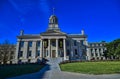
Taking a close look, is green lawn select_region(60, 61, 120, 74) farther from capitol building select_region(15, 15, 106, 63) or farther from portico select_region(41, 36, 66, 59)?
capitol building select_region(15, 15, 106, 63)

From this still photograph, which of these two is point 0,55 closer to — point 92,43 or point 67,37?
point 67,37

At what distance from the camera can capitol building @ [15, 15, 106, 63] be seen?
2087 inches

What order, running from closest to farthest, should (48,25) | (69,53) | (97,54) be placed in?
(69,53) < (48,25) < (97,54)

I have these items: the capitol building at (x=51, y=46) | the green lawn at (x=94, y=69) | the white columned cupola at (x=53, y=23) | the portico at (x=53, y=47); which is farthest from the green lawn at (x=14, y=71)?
the white columned cupola at (x=53, y=23)

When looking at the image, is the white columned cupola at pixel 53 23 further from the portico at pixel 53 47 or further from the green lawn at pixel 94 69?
the green lawn at pixel 94 69

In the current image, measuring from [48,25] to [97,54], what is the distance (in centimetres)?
3905

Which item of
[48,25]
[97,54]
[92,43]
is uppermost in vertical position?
[48,25]

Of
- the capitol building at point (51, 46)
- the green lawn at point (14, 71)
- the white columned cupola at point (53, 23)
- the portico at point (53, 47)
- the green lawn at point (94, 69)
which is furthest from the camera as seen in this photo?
the white columned cupola at point (53, 23)

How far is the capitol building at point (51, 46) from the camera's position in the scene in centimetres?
5300

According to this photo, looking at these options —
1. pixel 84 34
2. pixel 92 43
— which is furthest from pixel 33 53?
pixel 92 43

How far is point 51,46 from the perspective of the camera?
54469 mm

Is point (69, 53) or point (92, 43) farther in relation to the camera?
point (92, 43)

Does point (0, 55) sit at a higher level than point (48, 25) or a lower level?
lower

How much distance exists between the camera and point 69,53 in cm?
5688
